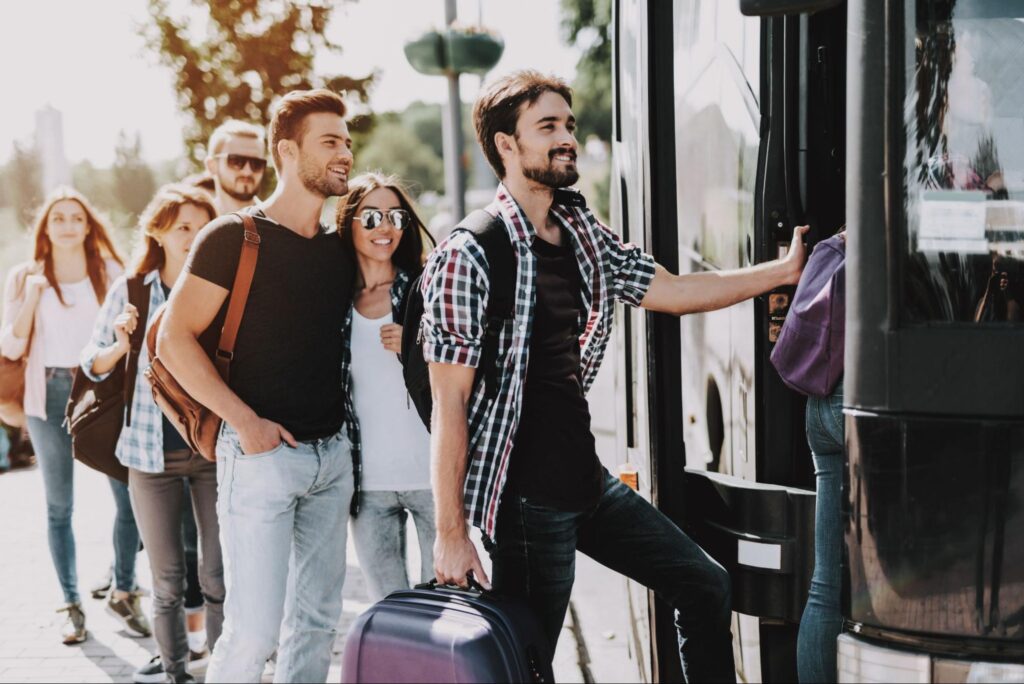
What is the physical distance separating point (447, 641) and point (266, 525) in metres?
1.01

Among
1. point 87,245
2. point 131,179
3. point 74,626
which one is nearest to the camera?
point 74,626

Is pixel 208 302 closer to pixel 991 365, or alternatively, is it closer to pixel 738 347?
pixel 738 347

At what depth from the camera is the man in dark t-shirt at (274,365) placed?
345cm

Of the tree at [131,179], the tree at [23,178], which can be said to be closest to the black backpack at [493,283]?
the tree at [23,178]

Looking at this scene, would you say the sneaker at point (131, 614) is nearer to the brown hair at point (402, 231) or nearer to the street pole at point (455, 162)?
the brown hair at point (402, 231)

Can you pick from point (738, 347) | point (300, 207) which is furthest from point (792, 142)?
point (300, 207)

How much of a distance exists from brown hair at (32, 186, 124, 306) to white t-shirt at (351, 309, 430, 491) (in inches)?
91.4

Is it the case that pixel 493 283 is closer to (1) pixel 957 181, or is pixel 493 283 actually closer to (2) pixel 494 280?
(2) pixel 494 280

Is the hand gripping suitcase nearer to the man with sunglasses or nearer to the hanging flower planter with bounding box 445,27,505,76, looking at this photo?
the man with sunglasses

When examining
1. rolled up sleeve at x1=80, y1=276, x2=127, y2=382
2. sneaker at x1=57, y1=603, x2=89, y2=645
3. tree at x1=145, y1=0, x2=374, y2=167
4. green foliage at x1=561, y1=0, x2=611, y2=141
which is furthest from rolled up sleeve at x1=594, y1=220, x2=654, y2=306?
green foliage at x1=561, y1=0, x2=611, y2=141

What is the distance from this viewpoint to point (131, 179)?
11.6 metres

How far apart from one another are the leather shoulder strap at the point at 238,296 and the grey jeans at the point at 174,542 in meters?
1.05

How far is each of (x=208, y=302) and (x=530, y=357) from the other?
3.43ft

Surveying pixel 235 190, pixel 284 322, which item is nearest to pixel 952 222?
pixel 284 322
